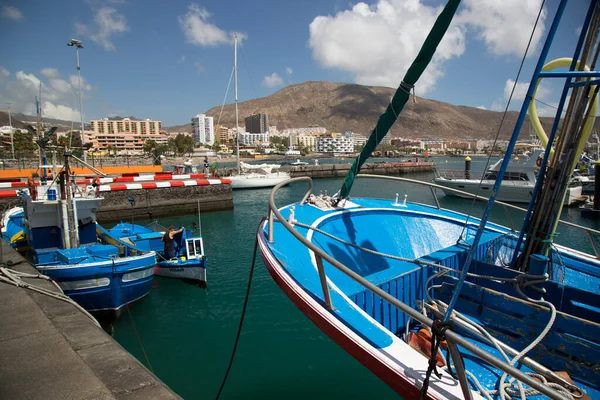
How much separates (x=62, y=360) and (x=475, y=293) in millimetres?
5402

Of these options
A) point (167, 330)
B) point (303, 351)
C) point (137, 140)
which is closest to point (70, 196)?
point (167, 330)

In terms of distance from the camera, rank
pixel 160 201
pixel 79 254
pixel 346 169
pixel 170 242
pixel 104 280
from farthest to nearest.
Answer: pixel 346 169
pixel 160 201
pixel 170 242
pixel 79 254
pixel 104 280

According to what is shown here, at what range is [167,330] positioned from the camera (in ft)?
30.5

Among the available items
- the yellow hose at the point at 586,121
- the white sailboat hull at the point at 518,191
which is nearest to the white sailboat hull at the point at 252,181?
the white sailboat hull at the point at 518,191

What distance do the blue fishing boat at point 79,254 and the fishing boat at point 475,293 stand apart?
5556 mm

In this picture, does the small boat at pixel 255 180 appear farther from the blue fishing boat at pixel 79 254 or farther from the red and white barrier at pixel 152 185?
the blue fishing boat at pixel 79 254

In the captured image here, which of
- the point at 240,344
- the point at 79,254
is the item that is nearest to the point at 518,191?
the point at 240,344

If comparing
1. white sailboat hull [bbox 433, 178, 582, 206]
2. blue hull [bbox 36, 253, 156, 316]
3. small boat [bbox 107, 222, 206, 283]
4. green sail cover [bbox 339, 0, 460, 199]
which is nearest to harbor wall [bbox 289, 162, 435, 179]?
white sailboat hull [bbox 433, 178, 582, 206]

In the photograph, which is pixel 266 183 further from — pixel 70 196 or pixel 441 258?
pixel 441 258

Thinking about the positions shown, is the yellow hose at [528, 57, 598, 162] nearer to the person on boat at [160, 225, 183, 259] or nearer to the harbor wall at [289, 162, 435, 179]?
the person on boat at [160, 225, 183, 259]

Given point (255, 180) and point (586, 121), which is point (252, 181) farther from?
point (586, 121)

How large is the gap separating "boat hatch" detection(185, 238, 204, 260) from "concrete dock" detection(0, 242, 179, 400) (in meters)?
→ 6.40

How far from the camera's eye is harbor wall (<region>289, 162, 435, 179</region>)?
57.9 m

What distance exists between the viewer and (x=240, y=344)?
845 centimetres
